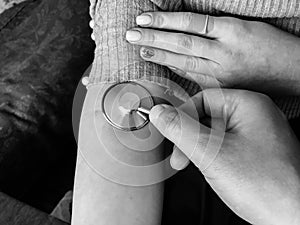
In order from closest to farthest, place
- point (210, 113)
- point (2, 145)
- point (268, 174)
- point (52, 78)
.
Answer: point (268, 174) → point (210, 113) → point (2, 145) → point (52, 78)

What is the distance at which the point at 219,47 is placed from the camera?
28.3 inches

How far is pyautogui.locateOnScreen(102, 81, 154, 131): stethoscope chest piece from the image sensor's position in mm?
687

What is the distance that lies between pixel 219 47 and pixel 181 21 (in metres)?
0.08

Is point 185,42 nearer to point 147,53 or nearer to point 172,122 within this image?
point 147,53

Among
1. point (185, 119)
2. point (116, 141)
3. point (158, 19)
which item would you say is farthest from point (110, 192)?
point (158, 19)

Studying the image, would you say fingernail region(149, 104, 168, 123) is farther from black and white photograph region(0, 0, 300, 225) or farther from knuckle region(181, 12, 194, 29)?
knuckle region(181, 12, 194, 29)

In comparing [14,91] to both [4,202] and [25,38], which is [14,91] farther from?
[4,202]

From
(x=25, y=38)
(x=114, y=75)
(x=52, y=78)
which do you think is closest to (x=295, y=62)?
(x=114, y=75)

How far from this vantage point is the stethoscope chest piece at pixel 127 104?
69 cm

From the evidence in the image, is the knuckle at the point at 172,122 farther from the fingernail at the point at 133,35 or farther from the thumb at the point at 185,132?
the fingernail at the point at 133,35

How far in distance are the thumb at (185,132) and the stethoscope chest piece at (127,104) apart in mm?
83

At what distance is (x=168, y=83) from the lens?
726 millimetres

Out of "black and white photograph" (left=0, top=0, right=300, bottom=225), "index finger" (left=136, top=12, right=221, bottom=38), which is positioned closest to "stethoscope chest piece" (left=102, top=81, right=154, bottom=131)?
"black and white photograph" (left=0, top=0, right=300, bottom=225)

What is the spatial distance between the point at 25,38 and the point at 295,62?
62cm
